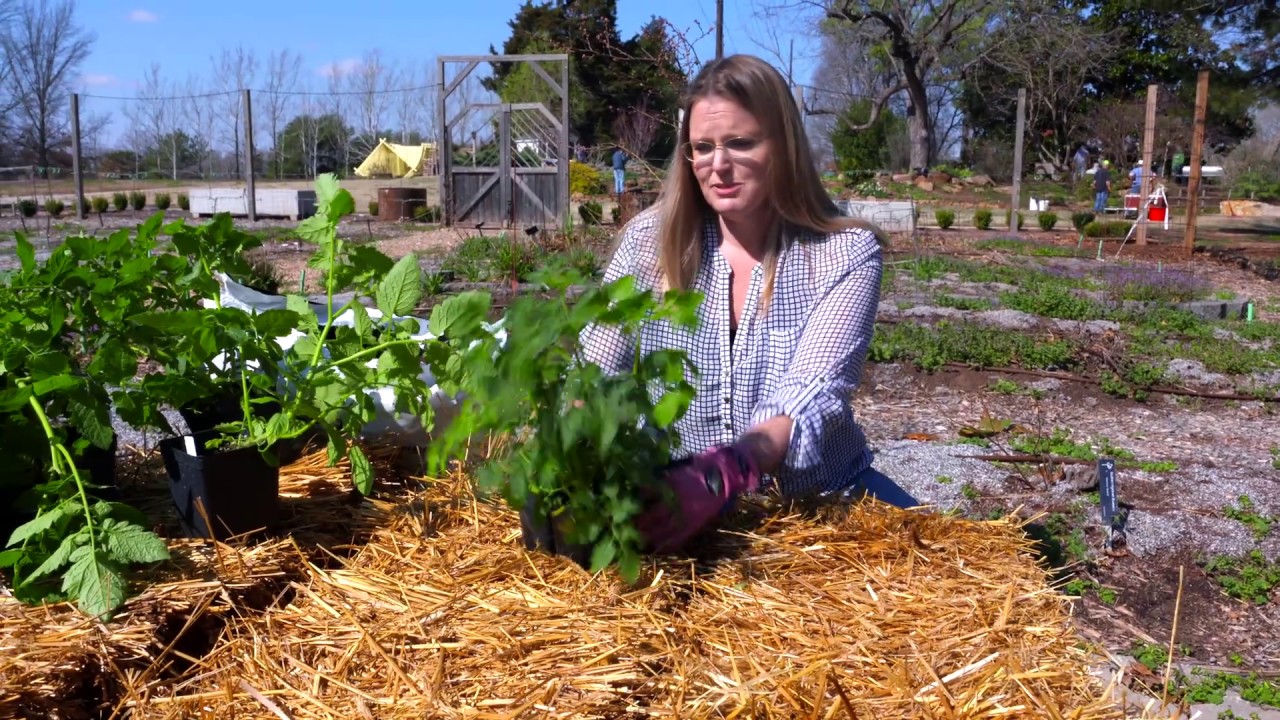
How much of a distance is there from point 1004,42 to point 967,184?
4185mm

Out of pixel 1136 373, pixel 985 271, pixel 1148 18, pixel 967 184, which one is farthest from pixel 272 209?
pixel 1148 18

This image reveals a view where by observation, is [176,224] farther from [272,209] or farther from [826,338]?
[272,209]

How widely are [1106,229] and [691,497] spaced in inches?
698

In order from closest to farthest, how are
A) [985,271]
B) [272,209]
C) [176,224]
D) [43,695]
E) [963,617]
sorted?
[43,695] → [963,617] → [176,224] → [985,271] → [272,209]

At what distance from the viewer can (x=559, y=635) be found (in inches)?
44.8

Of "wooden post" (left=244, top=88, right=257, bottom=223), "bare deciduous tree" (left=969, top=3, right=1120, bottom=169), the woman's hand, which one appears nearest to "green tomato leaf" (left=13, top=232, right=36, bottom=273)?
the woman's hand

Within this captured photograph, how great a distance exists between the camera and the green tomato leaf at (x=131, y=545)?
1.23 meters

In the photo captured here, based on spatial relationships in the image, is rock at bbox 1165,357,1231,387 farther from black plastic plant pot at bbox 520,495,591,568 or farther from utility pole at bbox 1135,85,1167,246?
utility pole at bbox 1135,85,1167,246

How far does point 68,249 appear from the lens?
144cm

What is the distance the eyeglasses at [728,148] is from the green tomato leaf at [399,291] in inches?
27.4

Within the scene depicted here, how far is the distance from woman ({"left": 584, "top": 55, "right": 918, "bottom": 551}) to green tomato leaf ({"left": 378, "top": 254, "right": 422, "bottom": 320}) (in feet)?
1.69

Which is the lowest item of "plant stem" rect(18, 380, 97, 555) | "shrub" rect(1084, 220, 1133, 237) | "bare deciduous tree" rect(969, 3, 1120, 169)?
"plant stem" rect(18, 380, 97, 555)

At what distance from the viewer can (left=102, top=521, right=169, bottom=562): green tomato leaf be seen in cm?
123

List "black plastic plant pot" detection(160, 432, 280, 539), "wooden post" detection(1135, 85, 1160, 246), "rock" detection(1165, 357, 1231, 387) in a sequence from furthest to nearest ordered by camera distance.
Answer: "wooden post" detection(1135, 85, 1160, 246)
"rock" detection(1165, 357, 1231, 387)
"black plastic plant pot" detection(160, 432, 280, 539)
